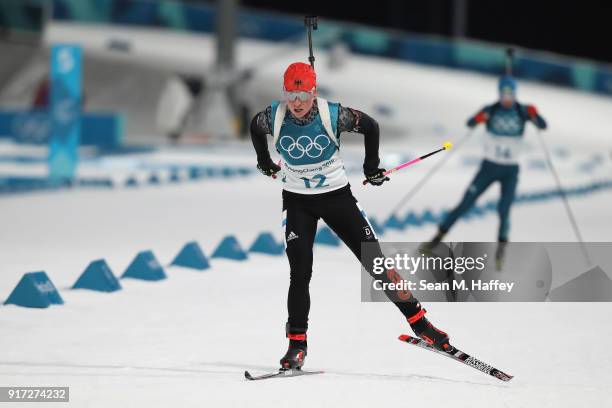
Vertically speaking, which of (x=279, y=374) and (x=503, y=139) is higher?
(x=503, y=139)

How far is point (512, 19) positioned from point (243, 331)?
144ft

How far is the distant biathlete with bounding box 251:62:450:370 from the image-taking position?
5801 mm

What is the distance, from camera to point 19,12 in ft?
111

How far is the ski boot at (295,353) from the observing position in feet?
18.7

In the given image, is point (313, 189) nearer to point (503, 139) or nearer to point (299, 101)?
point (299, 101)

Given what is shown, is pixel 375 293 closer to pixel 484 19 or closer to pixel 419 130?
pixel 419 130

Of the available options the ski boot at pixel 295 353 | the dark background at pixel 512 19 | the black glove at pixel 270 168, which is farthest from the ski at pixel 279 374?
the dark background at pixel 512 19

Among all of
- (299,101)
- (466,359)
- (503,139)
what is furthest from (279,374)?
(503,139)

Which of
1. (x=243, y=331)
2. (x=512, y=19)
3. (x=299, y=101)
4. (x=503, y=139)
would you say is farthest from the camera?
(x=512, y=19)

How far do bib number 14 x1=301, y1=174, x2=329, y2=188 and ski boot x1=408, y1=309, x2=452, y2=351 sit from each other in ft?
2.71

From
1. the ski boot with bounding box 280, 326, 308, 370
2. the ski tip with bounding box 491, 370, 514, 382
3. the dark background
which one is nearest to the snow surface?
the ski tip with bounding box 491, 370, 514, 382

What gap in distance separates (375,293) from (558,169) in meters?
21.1

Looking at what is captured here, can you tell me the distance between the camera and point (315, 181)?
19.4 ft

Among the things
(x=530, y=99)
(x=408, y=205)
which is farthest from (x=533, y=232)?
(x=530, y=99)
